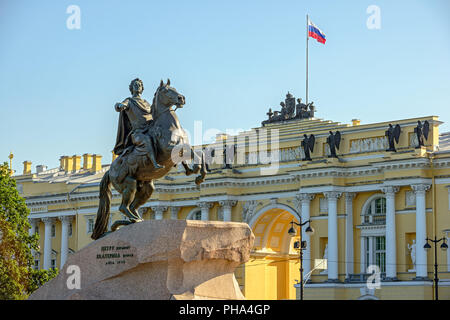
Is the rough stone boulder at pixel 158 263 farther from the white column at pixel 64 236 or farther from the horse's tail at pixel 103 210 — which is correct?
Answer: the white column at pixel 64 236

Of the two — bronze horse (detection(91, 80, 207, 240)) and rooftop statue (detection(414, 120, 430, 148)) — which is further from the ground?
rooftop statue (detection(414, 120, 430, 148))

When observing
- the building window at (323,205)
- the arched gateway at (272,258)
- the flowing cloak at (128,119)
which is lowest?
the arched gateway at (272,258)

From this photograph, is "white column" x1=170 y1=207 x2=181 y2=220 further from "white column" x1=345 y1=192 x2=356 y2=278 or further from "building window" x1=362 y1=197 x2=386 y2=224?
"building window" x1=362 y1=197 x2=386 y2=224

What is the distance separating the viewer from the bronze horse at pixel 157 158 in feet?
49.4

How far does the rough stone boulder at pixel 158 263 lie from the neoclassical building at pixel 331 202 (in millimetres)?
26054

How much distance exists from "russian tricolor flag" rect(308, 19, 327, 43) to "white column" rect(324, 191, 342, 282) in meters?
8.63

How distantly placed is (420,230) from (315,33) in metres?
12.5

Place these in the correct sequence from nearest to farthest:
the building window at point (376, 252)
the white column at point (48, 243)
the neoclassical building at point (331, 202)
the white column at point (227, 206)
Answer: the neoclassical building at point (331, 202) → the building window at point (376, 252) → the white column at point (227, 206) → the white column at point (48, 243)

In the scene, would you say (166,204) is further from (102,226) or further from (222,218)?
(102,226)

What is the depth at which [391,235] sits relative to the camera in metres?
43.7

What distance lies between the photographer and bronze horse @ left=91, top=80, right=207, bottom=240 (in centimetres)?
1505

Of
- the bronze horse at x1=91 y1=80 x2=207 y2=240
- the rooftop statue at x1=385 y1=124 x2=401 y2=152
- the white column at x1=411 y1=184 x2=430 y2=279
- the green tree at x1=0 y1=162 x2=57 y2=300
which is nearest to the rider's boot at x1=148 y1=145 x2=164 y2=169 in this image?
the bronze horse at x1=91 y1=80 x2=207 y2=240

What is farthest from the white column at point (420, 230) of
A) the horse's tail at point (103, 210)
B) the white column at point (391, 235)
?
the horse's tail at point (103, 210)
